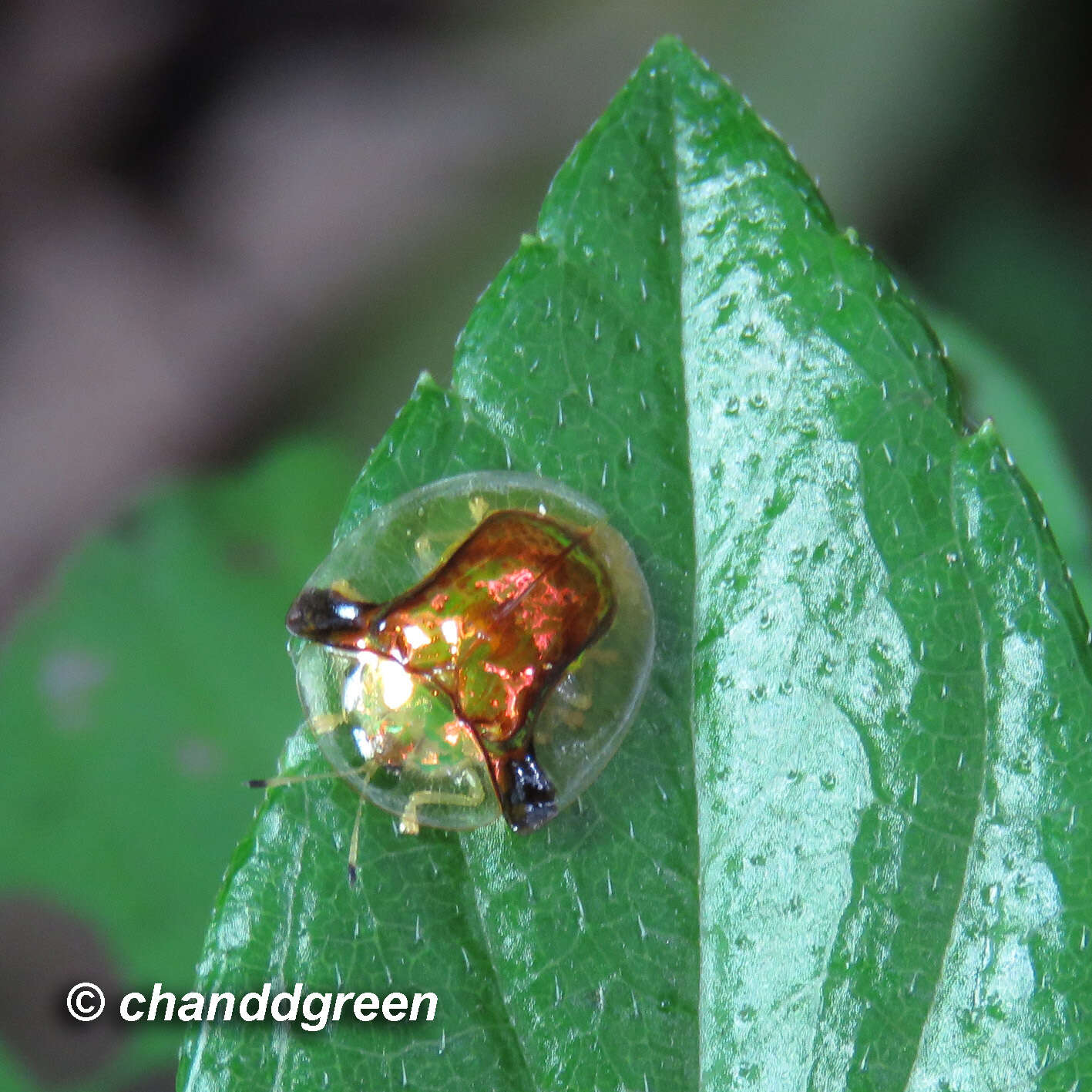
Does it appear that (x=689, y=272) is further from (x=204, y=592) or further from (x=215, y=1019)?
(x=204, y=592)

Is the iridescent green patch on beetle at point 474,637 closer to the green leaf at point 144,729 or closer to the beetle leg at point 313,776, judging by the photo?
the beetle leg at point 313,776

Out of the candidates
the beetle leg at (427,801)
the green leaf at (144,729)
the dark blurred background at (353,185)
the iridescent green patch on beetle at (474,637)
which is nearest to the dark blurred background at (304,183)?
the dark blurred background at (353,185)

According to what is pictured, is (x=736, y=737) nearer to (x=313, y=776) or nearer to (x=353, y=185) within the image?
(x=313, y=776)

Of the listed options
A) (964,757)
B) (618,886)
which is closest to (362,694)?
(618,886)

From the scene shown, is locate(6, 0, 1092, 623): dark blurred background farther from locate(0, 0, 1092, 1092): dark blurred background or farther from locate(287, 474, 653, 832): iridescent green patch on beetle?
locate(287, 474, 653, 832): iridescent green patch on beetle

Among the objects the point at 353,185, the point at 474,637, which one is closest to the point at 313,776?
the point at 474,637

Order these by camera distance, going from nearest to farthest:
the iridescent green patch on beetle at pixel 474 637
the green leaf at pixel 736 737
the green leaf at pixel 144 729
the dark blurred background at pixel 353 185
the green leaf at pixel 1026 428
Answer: the green leaf at pixel 736 737, the iridescent green patch on beetle at pixel 474 637, the green leaf at pixel 1026 428, the green leaf at pixel 144 729, the dark blurred background at pixel 353 185
